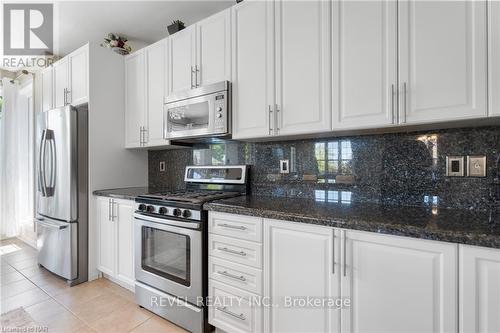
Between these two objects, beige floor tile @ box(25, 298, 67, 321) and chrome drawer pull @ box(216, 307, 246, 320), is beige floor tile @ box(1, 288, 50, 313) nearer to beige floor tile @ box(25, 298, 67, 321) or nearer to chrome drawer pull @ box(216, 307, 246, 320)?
beige floor tile @ box(25, 298, 67, 321)

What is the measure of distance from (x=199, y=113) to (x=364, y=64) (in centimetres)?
127

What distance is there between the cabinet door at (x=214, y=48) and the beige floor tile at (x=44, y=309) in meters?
2.19

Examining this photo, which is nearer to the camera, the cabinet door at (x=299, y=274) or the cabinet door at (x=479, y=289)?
the cabinet door at (x=479, y=289)

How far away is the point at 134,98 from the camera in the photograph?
2.74 meters

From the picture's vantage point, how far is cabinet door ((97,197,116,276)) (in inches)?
95.7

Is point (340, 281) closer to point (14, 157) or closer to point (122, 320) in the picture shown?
point (122, 320)

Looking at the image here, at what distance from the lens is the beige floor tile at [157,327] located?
181cm

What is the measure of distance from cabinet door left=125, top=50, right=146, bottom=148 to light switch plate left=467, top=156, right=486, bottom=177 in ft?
8.87

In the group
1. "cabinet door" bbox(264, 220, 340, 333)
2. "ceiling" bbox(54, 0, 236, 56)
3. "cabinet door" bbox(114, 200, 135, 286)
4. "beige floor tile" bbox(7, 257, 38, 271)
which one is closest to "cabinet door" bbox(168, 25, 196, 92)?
"ceiling" bbox(54, 0, 236, 56)

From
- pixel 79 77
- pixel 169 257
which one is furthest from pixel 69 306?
pixel 79 77

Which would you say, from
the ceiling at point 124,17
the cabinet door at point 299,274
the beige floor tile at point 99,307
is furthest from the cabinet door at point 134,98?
the cabinet door at point 299,274

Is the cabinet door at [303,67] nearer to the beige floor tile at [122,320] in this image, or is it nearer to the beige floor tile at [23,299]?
the beige floor tile at [122,320]

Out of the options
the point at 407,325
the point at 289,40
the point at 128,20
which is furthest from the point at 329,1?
the point at 128,20

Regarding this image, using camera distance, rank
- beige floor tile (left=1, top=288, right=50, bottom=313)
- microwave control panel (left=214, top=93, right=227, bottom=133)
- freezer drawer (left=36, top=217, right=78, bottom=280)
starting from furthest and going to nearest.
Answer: freezer drawer (left=36, top=217, right=78, bottom=280), beige floor tile (left=1, top=288, right=50, bottom=313), microwave control panel (left=214, top=93, right=227, bottom=133)
